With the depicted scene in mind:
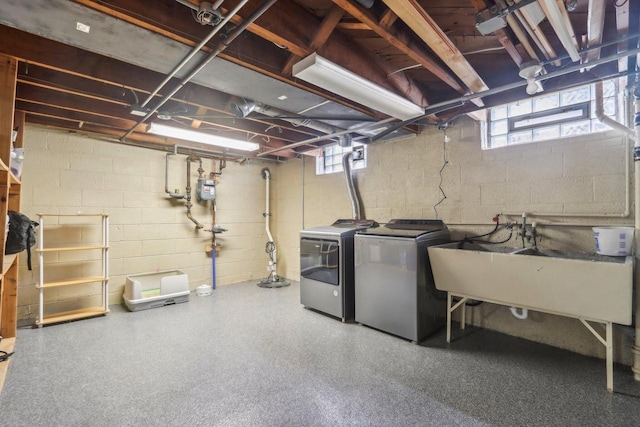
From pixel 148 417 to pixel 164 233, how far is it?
321 cm

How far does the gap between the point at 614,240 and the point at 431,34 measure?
2076 mm

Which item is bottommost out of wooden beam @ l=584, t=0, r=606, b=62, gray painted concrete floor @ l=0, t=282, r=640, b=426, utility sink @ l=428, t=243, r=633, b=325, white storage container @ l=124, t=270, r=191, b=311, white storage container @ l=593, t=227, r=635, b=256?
gray painted concrete floor @ l=0, t=282, r=640, b=426

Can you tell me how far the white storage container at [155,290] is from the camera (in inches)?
152

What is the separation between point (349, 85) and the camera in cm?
224

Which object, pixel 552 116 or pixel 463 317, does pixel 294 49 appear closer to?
pixel 552 116

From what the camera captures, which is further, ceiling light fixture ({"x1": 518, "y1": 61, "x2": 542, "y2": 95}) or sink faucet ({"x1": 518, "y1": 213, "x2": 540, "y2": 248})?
sink faucet ({"x1": 518, "y1": 213, "x2": 540, "y2": 248})

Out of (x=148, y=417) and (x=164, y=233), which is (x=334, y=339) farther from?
(x=164, y=233)

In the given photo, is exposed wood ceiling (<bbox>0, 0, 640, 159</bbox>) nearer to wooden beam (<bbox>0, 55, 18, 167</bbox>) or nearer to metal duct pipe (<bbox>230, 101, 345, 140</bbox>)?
metal duct pipe (<bbox>230, 101, 345, 140</bbox>)

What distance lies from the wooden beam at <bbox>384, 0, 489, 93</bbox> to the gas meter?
12.9 feet

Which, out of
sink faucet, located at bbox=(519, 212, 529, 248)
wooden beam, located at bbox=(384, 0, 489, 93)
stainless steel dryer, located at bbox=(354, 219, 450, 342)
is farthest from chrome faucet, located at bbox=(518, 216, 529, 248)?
wooden beam, located at bbox=(384, 0, 489, 93)

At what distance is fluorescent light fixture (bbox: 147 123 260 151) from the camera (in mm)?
3485

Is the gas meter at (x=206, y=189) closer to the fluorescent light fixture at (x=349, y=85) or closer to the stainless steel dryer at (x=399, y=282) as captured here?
the stainless steel dryer at (x=399, y=282)

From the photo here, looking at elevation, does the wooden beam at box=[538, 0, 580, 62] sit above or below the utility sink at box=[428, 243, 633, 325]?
above

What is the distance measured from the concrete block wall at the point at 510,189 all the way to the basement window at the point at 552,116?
141 mm
